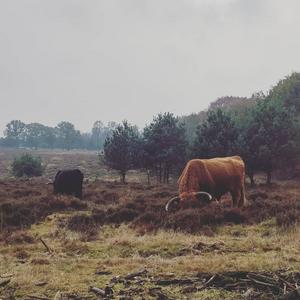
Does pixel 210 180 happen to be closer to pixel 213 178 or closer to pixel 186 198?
pixel 213 178

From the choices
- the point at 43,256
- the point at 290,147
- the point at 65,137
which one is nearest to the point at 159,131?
the point at 290,147

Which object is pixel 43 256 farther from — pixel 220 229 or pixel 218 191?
pixel 218 191

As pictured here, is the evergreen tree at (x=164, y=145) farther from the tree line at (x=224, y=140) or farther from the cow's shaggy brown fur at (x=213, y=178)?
the cow's shaggy brown fur at (x=213, y=178)

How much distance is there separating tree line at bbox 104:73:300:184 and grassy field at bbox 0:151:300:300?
18.2 meters

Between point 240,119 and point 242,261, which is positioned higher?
point 240,119

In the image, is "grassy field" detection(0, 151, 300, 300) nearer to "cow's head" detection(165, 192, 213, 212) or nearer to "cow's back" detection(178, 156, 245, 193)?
"cow's head" detection(165, 192, 213, 212)

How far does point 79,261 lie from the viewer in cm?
959

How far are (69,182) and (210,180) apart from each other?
951 cm

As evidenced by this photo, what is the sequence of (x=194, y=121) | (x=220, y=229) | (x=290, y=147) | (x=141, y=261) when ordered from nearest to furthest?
(x=141, y=261)
(x=220, y=229)
(x=290, y=147)
(x=194, y=121)

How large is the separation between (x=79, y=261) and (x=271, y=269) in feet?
12.9

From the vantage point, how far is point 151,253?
10.6m

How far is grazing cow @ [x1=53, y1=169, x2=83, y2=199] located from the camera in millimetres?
24109

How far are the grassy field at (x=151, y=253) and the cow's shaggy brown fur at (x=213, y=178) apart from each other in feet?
4.79

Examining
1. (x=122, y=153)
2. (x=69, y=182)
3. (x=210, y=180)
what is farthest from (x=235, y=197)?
(x=122, y=153)
